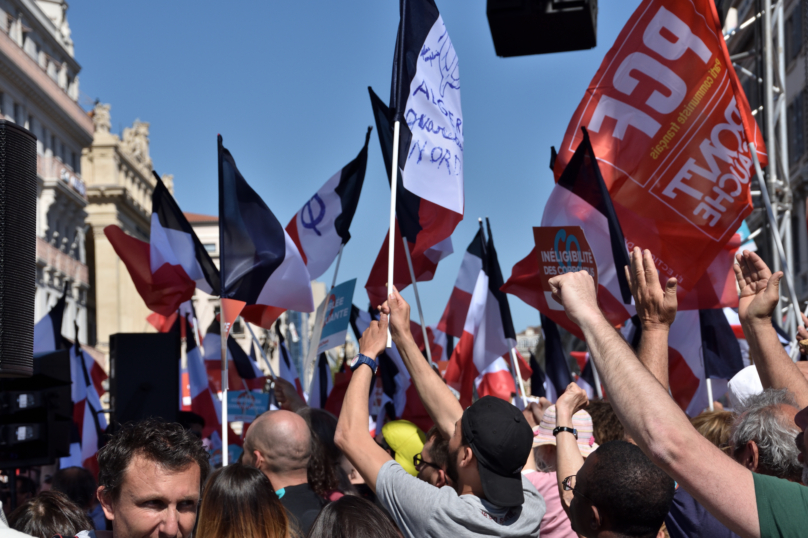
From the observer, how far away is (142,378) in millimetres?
7480

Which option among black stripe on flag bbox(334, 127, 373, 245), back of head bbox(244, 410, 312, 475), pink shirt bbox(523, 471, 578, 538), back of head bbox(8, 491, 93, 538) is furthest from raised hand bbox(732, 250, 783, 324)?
black stripe on flag bbox(334, 127, 373, 245)

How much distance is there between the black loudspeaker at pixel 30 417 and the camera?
529cm

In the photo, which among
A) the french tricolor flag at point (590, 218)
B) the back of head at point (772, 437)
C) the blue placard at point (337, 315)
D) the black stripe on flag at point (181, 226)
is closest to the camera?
the back of head at point (772, 437)

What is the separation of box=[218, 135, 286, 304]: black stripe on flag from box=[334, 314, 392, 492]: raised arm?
360 centimetres

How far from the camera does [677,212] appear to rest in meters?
6.77

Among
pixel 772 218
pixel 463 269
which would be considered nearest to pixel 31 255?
pixel 772 218

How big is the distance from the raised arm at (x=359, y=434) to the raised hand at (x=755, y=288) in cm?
172

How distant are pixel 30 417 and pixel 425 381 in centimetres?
301

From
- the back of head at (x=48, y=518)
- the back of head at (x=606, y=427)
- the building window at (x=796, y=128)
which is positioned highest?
the building window at (x=796, y=128)

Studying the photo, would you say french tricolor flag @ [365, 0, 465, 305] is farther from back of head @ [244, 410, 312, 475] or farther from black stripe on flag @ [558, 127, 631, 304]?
back of head @ [244, 410, 312, 475]

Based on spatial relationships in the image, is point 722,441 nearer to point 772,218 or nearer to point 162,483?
point 162,483

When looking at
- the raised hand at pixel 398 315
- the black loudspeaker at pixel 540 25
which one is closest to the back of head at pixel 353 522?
the raised hand at pixel 398 315

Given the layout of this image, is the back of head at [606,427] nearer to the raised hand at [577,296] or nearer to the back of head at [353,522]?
the back of head at [353,522]

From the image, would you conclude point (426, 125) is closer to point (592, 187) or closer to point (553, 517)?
point (592, 187)
